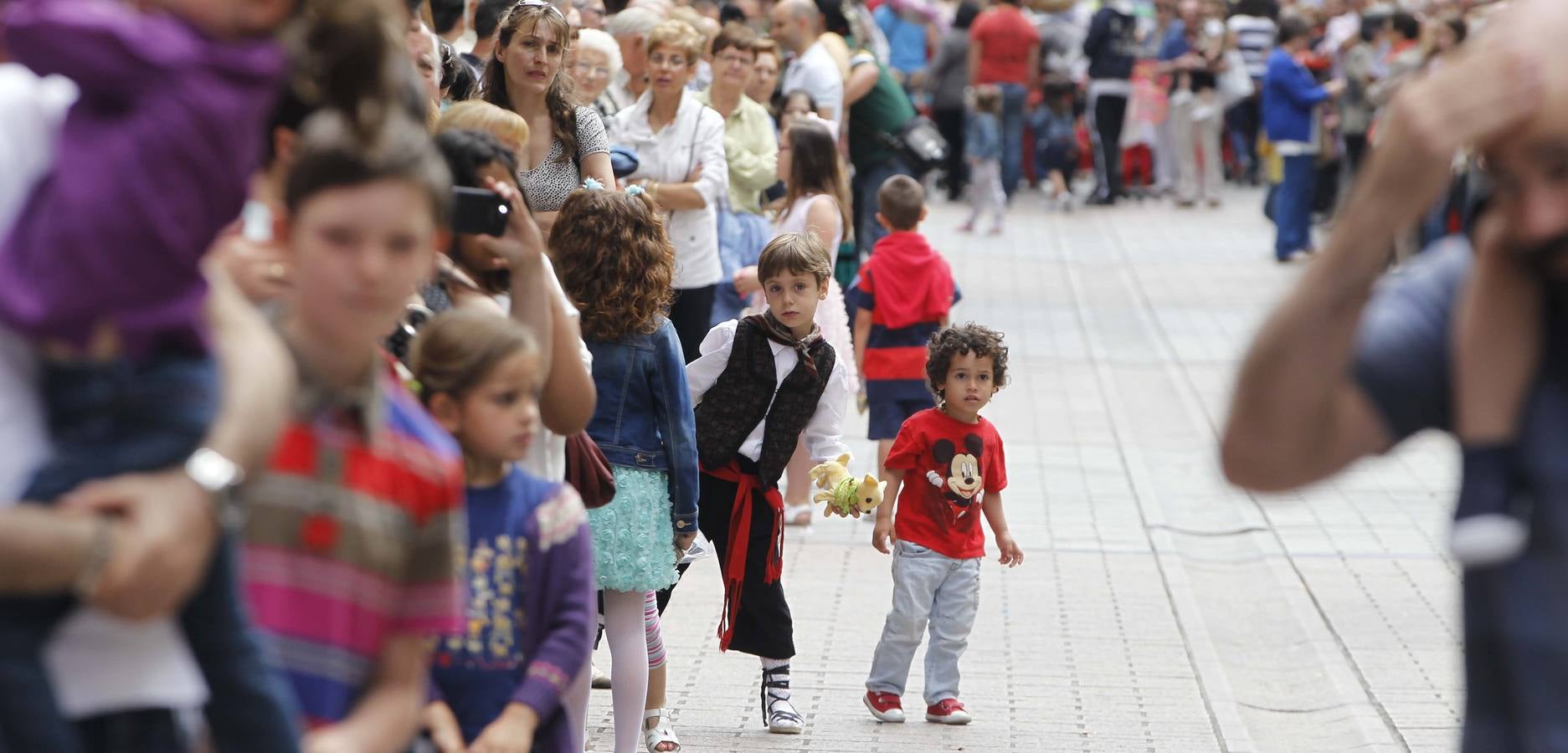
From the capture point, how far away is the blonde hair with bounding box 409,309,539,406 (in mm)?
3180

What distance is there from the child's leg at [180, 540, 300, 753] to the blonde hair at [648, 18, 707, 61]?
657cm

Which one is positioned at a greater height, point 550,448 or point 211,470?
point 211,470

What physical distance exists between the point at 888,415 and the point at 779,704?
9.46ft

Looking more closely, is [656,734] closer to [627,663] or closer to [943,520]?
[627,663]


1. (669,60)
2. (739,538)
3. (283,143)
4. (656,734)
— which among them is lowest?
(656,734)

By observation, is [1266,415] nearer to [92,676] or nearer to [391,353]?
[92,676]

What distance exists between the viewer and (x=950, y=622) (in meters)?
6.32

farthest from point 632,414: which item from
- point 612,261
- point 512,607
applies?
point 512,607

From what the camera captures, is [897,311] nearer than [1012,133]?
Yes

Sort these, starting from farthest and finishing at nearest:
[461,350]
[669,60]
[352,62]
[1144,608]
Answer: [669,60] < [1144,608] < [461,350] < [352,62]

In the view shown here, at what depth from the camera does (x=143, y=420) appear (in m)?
2.12

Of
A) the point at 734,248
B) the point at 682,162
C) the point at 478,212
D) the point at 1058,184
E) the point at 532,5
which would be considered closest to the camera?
the point at 478,212

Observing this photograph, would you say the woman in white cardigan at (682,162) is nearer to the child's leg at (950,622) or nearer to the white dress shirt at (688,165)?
the white dress shirt at (688,165)

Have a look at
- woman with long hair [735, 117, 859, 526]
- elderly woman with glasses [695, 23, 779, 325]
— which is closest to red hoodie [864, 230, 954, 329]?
woman with long hair [735, 117, 859, 526]
